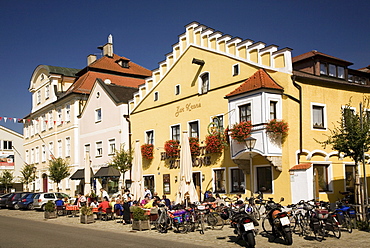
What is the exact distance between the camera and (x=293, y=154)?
21.0 metres

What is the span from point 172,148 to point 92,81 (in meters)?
19.1

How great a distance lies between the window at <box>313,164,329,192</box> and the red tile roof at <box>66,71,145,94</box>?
87.4ft

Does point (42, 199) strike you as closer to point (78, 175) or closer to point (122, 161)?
point (78, 175)

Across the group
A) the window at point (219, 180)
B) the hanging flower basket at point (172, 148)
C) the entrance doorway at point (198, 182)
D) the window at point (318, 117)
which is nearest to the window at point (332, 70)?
the window at point (318, 117)

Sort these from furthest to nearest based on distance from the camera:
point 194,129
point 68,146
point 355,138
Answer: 1. point 68,146
2. point 194,129
3. point 355,138

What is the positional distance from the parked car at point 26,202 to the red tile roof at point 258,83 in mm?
20277

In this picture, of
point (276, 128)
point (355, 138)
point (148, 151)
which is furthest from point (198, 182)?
point (355, 138)

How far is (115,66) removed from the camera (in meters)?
47.7

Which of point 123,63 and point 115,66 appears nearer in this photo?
point 115,66

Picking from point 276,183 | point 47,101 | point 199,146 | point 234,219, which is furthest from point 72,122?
point 234,219

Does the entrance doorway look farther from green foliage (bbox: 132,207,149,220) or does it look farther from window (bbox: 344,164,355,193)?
green foliage (bbox: 132,207,149,220)

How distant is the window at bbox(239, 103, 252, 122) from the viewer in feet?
72.2

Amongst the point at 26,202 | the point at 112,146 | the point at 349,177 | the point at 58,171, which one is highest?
the point at 112,146

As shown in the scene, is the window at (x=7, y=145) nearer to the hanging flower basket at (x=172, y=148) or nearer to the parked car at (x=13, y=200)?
the parked car at (x=13, y=200)
